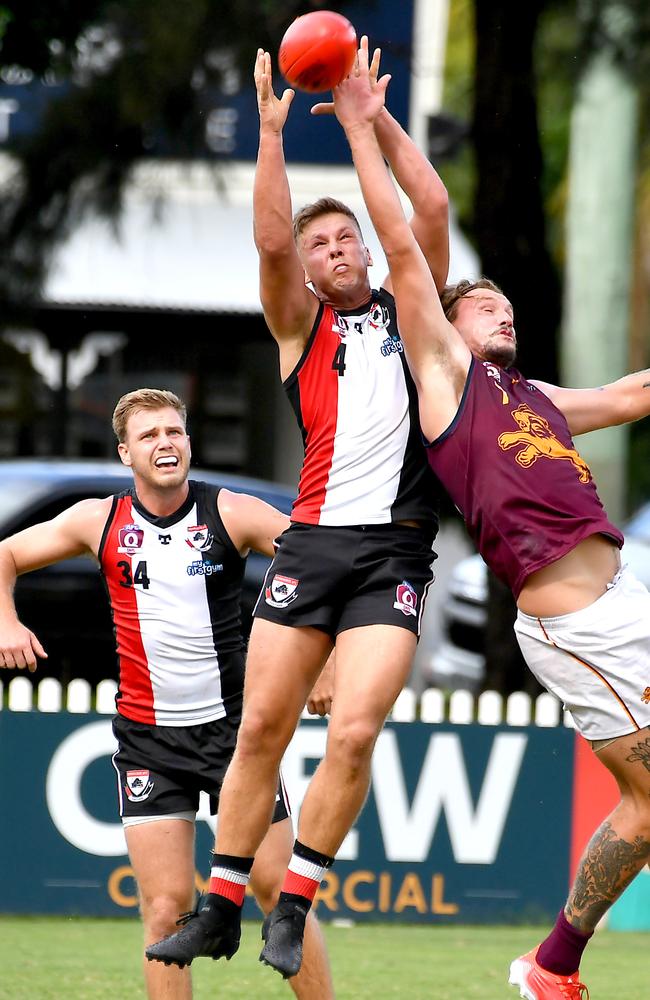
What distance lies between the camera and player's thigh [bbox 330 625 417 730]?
17.6 feet

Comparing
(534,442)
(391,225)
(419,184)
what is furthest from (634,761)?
(419,184)

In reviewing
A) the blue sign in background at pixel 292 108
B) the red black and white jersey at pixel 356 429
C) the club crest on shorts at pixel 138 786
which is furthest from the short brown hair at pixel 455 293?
the blue sign in background at pixel 292 108

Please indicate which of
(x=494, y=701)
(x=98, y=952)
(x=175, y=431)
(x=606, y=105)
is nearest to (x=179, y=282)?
(x=606, y=105)

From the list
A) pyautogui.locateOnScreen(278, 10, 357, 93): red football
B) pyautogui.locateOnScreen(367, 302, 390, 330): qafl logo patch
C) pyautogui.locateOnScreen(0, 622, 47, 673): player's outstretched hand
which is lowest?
pyautogui.locateOnScreen(0, 622, 47, 673): player's outstretched hand

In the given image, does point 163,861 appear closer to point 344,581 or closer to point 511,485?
point 344,581

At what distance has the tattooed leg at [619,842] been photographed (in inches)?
221

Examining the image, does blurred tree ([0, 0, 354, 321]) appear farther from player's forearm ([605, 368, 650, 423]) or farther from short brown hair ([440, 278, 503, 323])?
player's forearm ([605, 368, 650, 423])

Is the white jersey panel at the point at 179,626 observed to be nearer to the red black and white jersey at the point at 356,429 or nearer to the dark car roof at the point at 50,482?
the red black and white jersey at the point at 356,429

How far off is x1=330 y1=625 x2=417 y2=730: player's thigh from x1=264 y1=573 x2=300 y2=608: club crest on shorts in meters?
0.22

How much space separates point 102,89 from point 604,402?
9.17m

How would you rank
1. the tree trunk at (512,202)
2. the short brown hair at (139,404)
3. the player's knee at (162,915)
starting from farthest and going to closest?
the tree trunk at (512,202), the short brown hair at (139,404), the player's knee at (162,915)

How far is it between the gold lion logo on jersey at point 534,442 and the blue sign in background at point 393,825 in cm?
387

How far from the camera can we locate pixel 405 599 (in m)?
5.54

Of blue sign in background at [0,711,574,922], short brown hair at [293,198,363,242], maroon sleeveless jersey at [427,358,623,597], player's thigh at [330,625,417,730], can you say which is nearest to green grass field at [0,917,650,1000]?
blue sign in background at [0,711,574,922]
